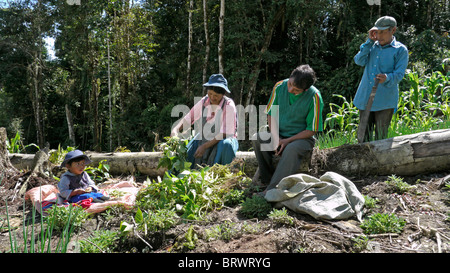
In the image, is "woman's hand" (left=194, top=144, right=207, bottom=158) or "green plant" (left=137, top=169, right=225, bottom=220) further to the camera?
"woman's hand" (left=194, top=144, right=207, bottom=158)

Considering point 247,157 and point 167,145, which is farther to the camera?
point 247,157

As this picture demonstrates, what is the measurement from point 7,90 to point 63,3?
6.37 m

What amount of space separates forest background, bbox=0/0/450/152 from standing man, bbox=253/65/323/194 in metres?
5.07

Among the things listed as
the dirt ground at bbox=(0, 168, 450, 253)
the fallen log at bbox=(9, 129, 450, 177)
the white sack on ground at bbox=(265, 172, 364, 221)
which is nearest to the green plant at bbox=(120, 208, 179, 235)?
the dirt ground at bbox=(0, 168, 450, 253)

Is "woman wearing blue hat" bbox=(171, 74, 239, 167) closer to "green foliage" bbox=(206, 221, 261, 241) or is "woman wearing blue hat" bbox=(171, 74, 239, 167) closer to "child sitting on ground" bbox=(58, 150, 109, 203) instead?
"child sitting on ground" bbox=(58, 150, 109, 203)

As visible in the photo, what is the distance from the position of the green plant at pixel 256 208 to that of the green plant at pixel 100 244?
1048 millimetres

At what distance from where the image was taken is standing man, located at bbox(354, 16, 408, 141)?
3500 millimetres

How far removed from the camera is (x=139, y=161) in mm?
4828

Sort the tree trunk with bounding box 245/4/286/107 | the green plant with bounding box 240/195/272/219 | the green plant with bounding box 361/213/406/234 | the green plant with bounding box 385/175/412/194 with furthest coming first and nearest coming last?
the tree trunk with bounding box 245/4/286/107 < the green plant with bounding box 385/175/412/194 < the green plant with bounding box 240/195/272/219 < the green plant with bounding box 361/213/406/234

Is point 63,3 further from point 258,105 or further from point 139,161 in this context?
point 139,161

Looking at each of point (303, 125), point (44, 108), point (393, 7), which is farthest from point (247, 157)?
point (44, 108)

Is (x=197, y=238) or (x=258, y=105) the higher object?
(x=258, y=105)

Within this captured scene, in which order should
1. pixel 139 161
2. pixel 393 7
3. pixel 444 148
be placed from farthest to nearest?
1. pixel 393 7
2. pixel 139 161
3. pixel 444 148

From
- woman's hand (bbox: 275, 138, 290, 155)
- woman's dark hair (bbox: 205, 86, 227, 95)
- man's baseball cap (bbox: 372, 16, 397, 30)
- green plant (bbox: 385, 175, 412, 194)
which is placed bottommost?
green plant (bbox: 385, 175, 412, 194)
